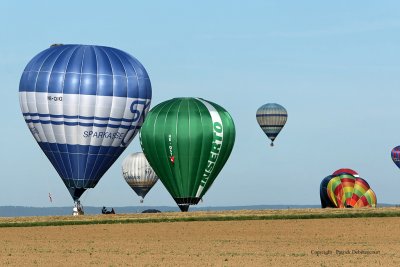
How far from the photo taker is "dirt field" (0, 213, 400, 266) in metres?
47.0

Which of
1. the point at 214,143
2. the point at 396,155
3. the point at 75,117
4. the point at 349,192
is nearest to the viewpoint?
the point at 75,117

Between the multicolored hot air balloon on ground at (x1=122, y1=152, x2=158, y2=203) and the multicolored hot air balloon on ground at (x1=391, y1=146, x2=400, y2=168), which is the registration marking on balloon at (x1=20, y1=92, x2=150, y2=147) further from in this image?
the multicolored hot air balloon on ground at (x1=391, y1=146, x2=400, y2=168)

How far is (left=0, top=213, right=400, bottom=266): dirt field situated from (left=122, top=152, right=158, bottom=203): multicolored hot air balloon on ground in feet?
196

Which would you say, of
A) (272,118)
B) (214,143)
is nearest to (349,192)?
(214,143)

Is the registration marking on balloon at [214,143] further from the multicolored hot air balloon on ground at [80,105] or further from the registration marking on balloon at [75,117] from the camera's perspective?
the registration marking on balloon at [75,117]

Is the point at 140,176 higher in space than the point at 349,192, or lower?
higher

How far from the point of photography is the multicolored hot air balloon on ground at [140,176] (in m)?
134

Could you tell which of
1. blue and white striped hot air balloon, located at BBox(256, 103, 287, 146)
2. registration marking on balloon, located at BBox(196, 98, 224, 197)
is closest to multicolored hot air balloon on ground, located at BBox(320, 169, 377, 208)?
registration marking on balloon, located at BBox(196, 98, 224, 197)

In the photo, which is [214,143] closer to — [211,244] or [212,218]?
[212,218]

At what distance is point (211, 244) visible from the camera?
56844mm

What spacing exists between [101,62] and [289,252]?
35.9 metres

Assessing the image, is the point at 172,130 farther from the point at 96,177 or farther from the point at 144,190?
the point at 144,190

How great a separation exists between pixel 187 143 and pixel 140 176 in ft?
161

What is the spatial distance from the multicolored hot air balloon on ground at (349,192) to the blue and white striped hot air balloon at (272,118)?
27.5m
